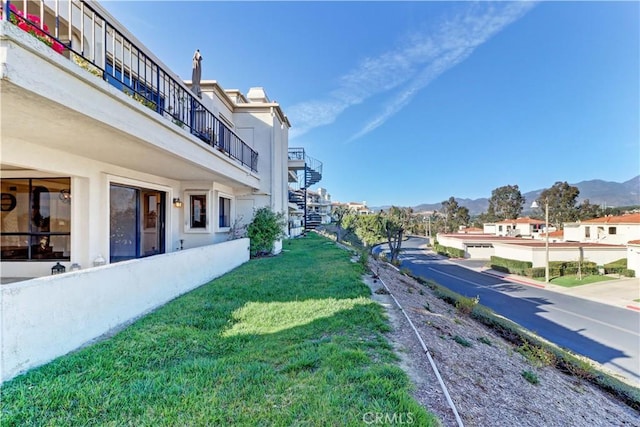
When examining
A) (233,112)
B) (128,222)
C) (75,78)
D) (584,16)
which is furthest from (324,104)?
(75,78)

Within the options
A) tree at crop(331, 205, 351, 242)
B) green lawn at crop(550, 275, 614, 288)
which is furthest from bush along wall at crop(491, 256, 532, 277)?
tree at crop(331, 205, 351, 242)

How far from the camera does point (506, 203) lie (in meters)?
69.5

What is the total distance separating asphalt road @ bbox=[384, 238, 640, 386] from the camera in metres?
10.4

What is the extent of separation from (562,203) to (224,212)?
67.4 metres

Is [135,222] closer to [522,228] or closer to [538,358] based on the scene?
[538,358]

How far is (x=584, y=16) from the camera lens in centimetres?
1688

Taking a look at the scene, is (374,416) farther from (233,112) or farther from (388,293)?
(233,112)

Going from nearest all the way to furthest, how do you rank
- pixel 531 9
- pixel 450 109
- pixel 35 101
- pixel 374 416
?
pixel 374 416
pixel 35 101
pixel 531 9
pixel 450 109

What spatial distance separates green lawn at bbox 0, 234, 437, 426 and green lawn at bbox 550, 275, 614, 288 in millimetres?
26497

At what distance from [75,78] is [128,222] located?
569cm

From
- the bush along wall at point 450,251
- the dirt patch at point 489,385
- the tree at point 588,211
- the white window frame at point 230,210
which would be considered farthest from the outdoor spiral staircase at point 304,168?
the tree at point 588,211

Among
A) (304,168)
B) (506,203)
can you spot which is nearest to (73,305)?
(304,168)

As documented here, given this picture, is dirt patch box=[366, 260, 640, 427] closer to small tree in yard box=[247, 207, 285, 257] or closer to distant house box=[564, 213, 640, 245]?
small tree in yard box=[247, 207, 285, 257]

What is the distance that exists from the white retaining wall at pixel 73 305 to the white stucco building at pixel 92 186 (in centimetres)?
→ 1
